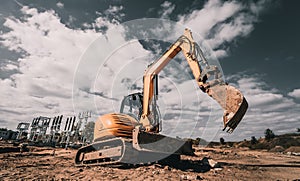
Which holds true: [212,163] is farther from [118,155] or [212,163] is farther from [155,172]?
[118,155]

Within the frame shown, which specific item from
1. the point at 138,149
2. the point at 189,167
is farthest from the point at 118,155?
the point at 189,167

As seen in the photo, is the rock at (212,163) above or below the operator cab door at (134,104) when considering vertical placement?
below

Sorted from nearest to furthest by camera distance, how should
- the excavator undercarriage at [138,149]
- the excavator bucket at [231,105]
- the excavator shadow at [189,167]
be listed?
1. the excavator bucket at [231,105]
2. the excavator undercarriage at [138,149]
3. the excavator shadow at [189,167]

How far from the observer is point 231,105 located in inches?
246

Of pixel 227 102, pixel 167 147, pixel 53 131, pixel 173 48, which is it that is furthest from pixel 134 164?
pixel 53 131

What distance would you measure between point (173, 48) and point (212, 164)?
5.74 metres

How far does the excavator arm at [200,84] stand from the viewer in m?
6.16

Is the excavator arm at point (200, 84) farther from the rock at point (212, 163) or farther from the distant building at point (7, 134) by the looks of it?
the distant building at point (7, 134)

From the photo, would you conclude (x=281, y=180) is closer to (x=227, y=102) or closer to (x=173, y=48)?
(x=227, y=102)

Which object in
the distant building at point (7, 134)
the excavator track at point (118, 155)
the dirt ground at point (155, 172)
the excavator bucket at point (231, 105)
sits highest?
the distant building at point (7, 134)

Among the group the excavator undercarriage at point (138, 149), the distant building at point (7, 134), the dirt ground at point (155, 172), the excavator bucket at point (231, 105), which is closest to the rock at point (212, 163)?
the dirt ground at point (155, 172)

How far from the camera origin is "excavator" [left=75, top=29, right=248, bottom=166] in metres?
6.54

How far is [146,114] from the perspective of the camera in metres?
9.12

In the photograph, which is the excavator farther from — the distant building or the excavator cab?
the distant building
